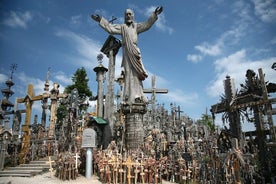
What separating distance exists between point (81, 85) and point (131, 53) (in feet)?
50.6

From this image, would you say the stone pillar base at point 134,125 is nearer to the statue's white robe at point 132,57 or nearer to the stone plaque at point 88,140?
the statue's white robe at point 132,57

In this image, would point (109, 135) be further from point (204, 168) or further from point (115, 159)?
point (204, 168)

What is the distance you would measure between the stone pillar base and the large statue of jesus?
398 millimetres

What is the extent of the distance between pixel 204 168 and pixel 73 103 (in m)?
7.00

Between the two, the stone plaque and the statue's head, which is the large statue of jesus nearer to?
the statue's head

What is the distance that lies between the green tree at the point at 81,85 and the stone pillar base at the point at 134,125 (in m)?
15.5

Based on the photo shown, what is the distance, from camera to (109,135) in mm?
14133

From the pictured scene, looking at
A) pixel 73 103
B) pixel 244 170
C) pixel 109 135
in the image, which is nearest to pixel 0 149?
pixel 73 103

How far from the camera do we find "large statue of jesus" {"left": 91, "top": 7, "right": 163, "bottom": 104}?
38.3 ft

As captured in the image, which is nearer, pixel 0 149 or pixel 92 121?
pixel 0 149

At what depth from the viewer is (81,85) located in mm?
26000

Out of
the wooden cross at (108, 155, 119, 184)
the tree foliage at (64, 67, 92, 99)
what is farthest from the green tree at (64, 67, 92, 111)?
the wooden cross at (108, 155, 119, 184)

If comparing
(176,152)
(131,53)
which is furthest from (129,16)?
(176,152)

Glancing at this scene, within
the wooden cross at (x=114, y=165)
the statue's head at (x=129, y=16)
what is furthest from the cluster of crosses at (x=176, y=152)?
the statue's head at (x=129, y=16)
